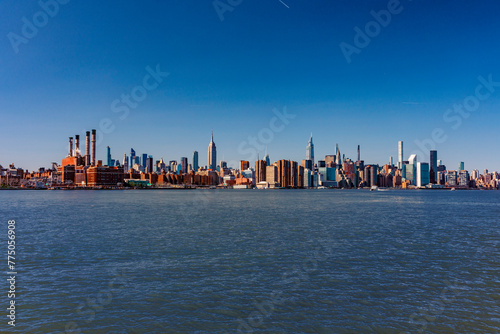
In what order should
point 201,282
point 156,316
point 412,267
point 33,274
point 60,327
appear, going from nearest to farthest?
1. point 60,327
2. point 156,316
3. point 201,282
4. point 33,274
5. point 412,267

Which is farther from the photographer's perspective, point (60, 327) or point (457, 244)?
point (457, 244)

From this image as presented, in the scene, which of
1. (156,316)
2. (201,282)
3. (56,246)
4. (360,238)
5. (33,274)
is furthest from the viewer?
(360,238)

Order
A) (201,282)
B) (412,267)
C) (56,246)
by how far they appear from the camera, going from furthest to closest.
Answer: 1. (56,246)
2. (412,267)
3. (201,282)

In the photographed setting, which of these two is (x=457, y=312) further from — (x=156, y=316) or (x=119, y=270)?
(x=119, y=270)

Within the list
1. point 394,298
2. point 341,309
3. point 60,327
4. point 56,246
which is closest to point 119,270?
point 60,327

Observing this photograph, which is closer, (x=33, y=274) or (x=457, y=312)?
(x=457, y=312)

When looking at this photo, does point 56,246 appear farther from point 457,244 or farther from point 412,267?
point 457,244

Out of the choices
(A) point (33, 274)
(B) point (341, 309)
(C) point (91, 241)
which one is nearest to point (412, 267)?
(B) point (341, 309)
